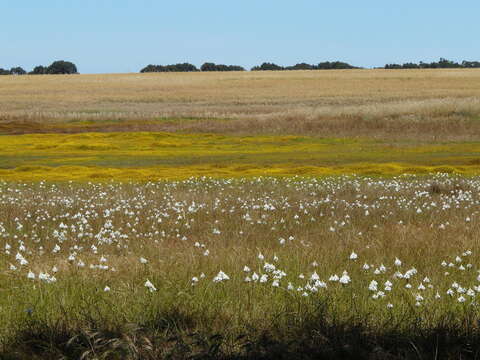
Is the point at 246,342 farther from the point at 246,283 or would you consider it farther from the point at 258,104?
the point at 258,104

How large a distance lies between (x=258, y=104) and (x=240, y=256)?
219ft

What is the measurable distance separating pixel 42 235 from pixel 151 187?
364 inches

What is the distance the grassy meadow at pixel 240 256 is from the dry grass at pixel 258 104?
452 inches

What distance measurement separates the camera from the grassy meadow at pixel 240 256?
5.23 metres

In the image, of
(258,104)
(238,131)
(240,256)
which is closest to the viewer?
(240,256)

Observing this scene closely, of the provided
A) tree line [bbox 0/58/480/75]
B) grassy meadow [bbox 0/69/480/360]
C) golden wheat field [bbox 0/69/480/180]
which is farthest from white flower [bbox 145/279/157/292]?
tree line [bbox 0/58/480/75]

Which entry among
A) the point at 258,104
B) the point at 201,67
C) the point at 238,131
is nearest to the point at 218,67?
the point at 201,67

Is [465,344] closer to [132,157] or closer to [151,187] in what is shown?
[151,187]

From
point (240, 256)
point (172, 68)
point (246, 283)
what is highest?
point (172, 68)

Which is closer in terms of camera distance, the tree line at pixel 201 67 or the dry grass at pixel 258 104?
the dry grass at pixel 258 104

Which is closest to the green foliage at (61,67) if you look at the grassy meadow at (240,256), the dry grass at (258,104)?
the dry grass at (258,104)

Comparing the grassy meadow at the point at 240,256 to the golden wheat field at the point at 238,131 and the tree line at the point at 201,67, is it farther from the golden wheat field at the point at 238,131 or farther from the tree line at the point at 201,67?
the tree line at the point at 201,67

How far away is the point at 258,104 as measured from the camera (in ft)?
246

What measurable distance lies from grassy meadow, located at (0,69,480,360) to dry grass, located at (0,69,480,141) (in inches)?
452
